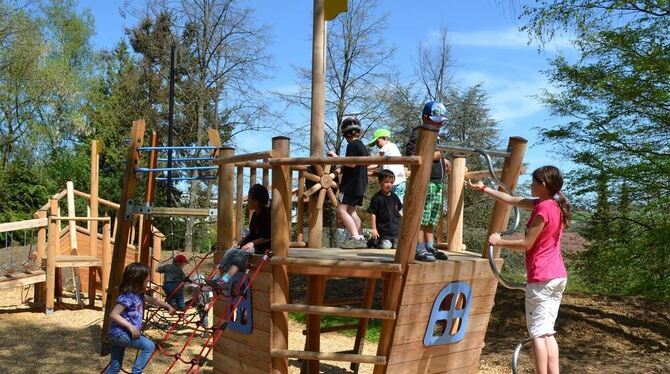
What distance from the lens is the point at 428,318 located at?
17.9 feet

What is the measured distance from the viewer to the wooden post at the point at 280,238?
206 inches

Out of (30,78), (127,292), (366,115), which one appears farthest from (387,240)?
(30,78)

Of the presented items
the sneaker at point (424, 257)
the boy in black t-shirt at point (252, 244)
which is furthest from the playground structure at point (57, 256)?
the sneaker at point (424, 257)

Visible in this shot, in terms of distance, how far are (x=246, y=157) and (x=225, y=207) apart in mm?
656

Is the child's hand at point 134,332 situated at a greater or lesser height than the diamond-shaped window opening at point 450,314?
lesser

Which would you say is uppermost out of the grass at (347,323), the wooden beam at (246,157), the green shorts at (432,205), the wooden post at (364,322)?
the wooden beam at (246,157)

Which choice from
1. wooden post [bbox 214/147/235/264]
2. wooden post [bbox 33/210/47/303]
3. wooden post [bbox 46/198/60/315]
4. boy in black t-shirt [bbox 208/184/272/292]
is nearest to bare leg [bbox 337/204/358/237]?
boy in black t-shirt [bbox 208/184/272/292]

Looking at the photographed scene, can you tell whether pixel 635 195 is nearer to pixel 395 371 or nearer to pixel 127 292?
pixel 395 371

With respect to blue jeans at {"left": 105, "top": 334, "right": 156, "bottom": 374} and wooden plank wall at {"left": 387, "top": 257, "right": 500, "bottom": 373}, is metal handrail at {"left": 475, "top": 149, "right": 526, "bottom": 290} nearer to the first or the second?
wooden plank wall at {"left": 387, "top": 257, "right": 500, "bottom": 373}

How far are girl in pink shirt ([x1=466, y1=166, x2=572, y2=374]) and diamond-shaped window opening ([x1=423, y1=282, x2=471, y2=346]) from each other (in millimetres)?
994

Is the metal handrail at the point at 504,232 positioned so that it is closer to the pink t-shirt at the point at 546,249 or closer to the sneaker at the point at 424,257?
the pink t-shirt at the point at 546,249

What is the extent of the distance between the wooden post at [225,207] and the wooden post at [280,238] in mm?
858

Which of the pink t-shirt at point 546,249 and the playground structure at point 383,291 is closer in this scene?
the pink t-shirt at point 546,249

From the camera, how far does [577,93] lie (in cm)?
1145
